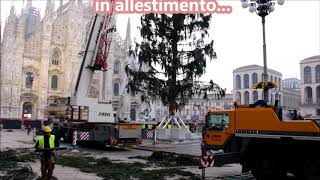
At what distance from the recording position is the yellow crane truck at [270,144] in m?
8.74

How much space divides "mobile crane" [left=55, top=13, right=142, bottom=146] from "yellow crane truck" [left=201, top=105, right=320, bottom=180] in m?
9.89

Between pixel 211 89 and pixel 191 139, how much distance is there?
14.6ft

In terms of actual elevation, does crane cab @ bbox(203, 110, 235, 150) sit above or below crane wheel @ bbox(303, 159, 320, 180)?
above

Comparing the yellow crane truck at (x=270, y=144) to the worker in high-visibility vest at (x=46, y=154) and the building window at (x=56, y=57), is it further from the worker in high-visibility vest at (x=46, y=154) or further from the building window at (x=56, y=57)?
the building window at (x=56, y=57)

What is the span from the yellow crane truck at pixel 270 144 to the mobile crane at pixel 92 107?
9.89m

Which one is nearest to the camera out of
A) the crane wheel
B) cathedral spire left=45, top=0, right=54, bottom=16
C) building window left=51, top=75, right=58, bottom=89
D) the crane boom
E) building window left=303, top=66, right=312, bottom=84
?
the crane wheel

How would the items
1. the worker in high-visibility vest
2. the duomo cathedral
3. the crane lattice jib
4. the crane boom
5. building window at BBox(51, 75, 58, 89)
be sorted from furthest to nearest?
1. building window at BBox(51, 75, 58, 89)
2. the duomo cathedral
3. the crane lattice jib
4. the crane boom
5. the worker in high-visibility vest

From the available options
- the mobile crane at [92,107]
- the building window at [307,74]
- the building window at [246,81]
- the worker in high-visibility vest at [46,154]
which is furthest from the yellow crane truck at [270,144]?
the building window at [246,81]

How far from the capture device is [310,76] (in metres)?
62.2

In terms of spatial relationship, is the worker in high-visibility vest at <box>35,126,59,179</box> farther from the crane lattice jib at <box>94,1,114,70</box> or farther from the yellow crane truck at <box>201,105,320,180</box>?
the crane lattice jib at <box>94,1,114,70</box>

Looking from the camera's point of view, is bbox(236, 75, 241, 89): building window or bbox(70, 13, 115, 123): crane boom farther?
bbox(236, 75, 241, 89): building window

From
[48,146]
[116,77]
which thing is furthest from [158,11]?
[116,77]

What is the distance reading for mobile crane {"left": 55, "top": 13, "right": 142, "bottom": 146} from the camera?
65.2 feet

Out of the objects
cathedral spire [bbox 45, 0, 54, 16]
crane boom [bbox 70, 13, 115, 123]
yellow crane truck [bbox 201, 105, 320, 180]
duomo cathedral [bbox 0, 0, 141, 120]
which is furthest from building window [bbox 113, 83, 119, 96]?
yellow crane truck [bbox 201, 105, 320, 180]
